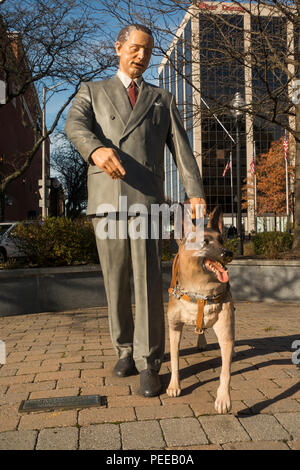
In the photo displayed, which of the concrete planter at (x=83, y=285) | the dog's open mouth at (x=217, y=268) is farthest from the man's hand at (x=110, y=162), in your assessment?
the concrete planter at (x=83, y=285)

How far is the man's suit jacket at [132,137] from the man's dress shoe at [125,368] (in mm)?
1284

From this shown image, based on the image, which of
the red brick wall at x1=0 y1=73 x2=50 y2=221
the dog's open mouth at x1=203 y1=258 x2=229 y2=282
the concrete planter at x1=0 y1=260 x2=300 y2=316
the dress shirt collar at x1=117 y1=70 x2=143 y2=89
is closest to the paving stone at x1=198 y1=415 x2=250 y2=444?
the dog's open mouth at x1=203 y1=258 x2=229 y2=282

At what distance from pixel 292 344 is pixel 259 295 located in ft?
12.0

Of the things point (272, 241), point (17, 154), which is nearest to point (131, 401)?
point (272, 241)

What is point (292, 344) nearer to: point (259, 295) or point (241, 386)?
point (241, 386)

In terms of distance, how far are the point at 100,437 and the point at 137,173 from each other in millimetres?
1874

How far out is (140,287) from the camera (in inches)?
135

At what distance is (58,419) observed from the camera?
2.80 m

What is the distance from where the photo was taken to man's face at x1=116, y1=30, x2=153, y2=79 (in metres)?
3.33

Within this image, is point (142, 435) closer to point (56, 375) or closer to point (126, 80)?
point (56, 375)

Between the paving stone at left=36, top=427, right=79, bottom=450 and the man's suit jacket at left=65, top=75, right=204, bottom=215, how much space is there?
5.25ft

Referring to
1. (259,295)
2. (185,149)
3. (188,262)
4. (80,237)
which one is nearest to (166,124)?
(185,149)

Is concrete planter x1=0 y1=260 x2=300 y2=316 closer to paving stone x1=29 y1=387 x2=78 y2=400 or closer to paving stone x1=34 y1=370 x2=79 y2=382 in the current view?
paving stone x1=34 y1=370 x2=79 y2=382

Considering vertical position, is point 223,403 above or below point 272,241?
below
